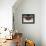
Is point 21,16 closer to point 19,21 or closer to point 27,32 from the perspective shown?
point 19,21

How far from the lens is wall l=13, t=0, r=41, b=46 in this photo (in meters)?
5.48

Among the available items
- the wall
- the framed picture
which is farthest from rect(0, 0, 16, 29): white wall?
the framed picture

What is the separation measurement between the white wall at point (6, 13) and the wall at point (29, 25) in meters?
0.87

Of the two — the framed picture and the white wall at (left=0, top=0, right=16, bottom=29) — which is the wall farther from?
the white wall at (left=0, top=0, right=16, bottom=29)

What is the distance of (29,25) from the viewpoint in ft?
18.0

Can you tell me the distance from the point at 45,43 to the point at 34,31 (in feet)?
2.63

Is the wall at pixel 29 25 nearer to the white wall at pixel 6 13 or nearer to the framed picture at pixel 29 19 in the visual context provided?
the framed picture at pixel 29 19

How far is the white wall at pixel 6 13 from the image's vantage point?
4.56 meters

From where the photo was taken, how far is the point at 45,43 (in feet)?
16.6

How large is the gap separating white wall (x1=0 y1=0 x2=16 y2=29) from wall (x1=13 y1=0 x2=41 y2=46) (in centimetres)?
87

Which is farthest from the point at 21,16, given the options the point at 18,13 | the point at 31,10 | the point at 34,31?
the point at 34,31

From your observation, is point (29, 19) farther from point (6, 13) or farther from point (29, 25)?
point (6, 13)

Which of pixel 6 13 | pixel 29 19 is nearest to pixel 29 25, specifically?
pixel 29 19

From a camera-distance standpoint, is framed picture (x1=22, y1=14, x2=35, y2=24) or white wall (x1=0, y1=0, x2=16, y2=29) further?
framed picture (x1=22, y1=14, x2=35, y2=24)
